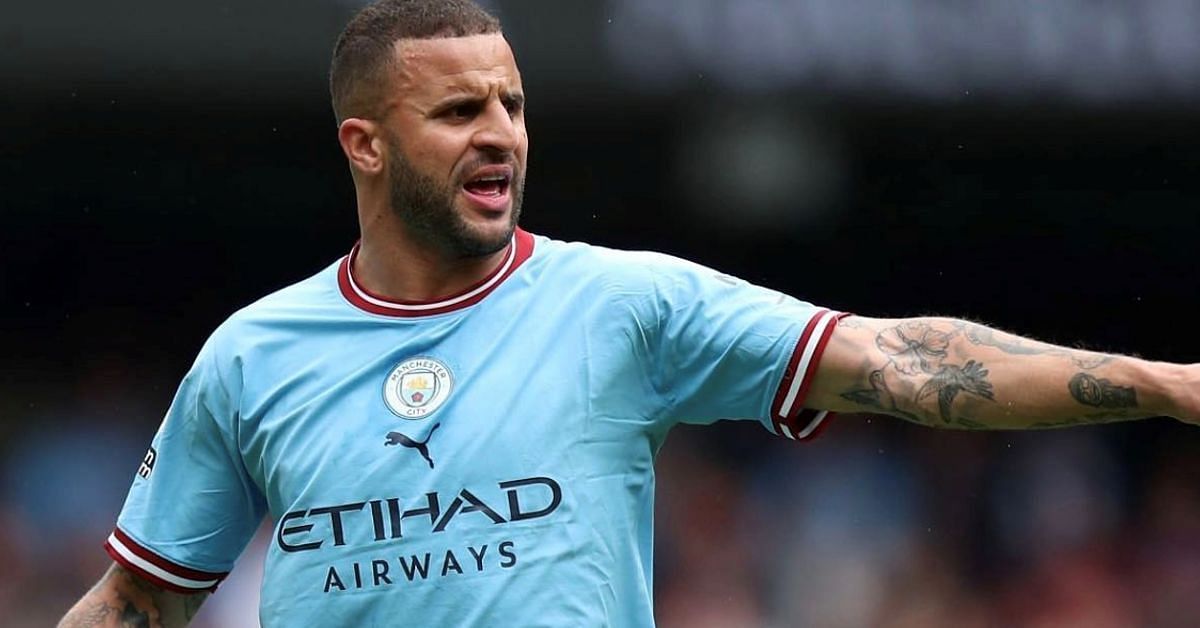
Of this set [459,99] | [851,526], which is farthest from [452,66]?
[851,526]

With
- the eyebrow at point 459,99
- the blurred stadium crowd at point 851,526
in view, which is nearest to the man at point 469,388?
the eyebrow at point 459,99

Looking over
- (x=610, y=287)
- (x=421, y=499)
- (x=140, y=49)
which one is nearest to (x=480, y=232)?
(x=610, y=287)

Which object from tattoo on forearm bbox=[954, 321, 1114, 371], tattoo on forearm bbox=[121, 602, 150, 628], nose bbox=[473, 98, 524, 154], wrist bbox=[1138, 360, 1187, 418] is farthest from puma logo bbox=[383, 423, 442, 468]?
wrist bbox=[1138, 360, 1187, 418]

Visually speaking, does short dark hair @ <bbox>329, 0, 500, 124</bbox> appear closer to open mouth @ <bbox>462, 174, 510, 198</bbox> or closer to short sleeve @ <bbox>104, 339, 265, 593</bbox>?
open mouth @ <bbox>462, 174, 510, 198</bbox>

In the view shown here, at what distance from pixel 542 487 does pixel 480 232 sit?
0.55m

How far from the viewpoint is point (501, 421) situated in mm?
3689

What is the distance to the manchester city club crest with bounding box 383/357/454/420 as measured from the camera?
12.3ft

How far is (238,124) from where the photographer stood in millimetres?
9398

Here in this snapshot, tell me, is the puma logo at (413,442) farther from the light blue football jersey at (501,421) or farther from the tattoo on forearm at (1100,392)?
the tattoo on forearm at (1100,392)

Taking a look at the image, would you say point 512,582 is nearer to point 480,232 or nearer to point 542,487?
point 542,487

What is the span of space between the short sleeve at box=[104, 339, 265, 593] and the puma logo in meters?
0.41

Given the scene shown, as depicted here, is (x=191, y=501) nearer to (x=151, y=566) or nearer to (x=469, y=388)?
(x=151, y=566)

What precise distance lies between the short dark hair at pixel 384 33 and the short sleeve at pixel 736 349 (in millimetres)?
654

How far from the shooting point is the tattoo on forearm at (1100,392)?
3295 millimetres
